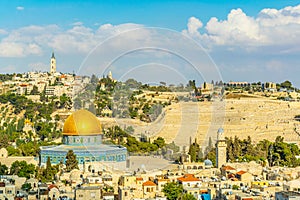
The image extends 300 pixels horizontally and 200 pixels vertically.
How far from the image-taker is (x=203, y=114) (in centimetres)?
2345

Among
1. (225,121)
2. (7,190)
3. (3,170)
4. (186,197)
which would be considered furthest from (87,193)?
(225,121)

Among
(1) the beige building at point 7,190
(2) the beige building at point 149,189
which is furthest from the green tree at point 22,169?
(2) the beige building at point 149,189

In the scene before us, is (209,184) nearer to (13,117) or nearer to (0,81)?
(13,117)

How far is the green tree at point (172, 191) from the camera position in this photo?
34.8 feet

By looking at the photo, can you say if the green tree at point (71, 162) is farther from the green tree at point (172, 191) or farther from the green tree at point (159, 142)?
the green tree at point (172, 191)

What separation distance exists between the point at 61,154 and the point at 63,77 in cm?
2813

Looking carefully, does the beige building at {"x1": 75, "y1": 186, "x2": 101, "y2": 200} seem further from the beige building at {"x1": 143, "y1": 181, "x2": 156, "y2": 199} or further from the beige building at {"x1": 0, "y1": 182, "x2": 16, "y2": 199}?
the beige building at {"x1": 0, "y1": 182, "x2": 16, "y2": 199}

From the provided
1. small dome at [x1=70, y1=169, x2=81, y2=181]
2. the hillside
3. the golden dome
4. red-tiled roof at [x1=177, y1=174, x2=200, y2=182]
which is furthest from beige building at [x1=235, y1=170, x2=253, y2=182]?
the golden dome

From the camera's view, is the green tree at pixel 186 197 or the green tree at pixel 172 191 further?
the green tree at pixel 172 191

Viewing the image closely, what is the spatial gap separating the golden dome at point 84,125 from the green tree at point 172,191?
4.75 meters

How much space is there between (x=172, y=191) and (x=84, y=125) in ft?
17.4

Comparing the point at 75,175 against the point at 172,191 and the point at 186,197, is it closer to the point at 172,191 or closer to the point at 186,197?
the point at 172,191

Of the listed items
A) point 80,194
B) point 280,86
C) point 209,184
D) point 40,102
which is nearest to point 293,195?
point 209,184

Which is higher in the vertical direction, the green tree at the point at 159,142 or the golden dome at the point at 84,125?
the golden dome at the point at 84,125
